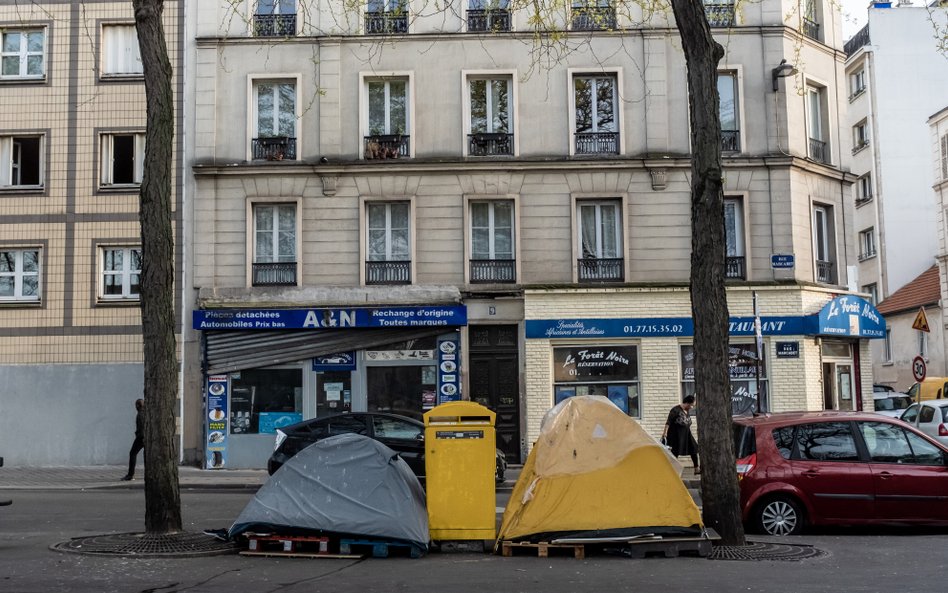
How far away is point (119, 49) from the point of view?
81.8 feet

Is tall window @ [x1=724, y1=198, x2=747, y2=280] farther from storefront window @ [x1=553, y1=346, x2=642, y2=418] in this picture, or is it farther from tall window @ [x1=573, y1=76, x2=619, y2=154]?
tall window @ [x1=573, y1=76, x2=619, y2=154]

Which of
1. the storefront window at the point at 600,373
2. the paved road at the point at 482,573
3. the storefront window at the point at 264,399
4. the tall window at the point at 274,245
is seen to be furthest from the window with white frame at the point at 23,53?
the paved road at the point at 482,573

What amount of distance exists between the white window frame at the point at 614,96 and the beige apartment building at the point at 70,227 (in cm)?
942

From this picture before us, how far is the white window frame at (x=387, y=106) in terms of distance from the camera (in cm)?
2388

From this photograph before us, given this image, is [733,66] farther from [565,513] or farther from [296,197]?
[565,513]

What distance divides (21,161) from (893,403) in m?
25.7

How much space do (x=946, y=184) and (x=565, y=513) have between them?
114 feet

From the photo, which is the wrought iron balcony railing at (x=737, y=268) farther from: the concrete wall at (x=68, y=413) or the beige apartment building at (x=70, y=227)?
the concrete wall at (x=68, y=413)

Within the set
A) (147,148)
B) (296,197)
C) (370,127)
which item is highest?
(370,127)

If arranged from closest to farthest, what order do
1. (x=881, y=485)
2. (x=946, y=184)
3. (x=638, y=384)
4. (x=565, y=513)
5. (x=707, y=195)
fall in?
(x=565, y=513), (x=707, y=195), (x=881, y=485), (x=638, y=384), (x=946, y=184)

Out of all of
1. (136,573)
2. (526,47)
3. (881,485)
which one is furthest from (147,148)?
(526,47)

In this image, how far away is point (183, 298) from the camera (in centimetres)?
2373

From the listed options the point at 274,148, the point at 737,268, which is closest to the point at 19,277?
the point at 274,148

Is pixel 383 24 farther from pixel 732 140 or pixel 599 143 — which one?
pixel 732 140
